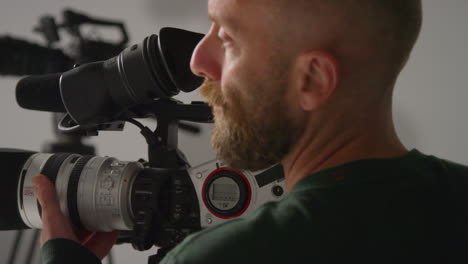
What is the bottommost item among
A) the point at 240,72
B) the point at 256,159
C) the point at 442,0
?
→ the point at 256,159

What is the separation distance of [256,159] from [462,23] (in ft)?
2.58

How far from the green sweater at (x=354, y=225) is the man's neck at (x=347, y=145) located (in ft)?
0.11

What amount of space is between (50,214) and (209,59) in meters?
0.42

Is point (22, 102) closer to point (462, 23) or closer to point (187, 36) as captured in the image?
point (187, 36)

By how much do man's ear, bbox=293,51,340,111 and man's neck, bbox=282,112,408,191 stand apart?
4 cm

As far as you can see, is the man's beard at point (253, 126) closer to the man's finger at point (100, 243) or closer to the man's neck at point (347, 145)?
the man's neck at point (347, 145)

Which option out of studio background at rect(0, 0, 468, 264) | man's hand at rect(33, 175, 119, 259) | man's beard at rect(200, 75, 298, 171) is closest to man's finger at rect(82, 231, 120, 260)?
man's hand at rect(33, 175, 119, 259)

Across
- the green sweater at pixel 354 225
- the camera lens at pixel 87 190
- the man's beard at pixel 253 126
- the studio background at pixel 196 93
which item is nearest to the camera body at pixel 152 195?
the camera lens at pixel 87 190

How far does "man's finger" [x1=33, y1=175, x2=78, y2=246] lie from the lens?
75 centimetres

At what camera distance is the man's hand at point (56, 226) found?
752mm

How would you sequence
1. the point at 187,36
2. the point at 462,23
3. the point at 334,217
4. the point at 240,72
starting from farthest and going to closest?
1. the point at 462,23
2. the point at 187,36
3. the point at 240,72
4. the point at 334,217

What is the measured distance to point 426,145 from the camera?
3.82 feet

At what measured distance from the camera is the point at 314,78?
1.64ft

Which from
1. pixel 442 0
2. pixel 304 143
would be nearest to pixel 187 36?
pixel 304 143
